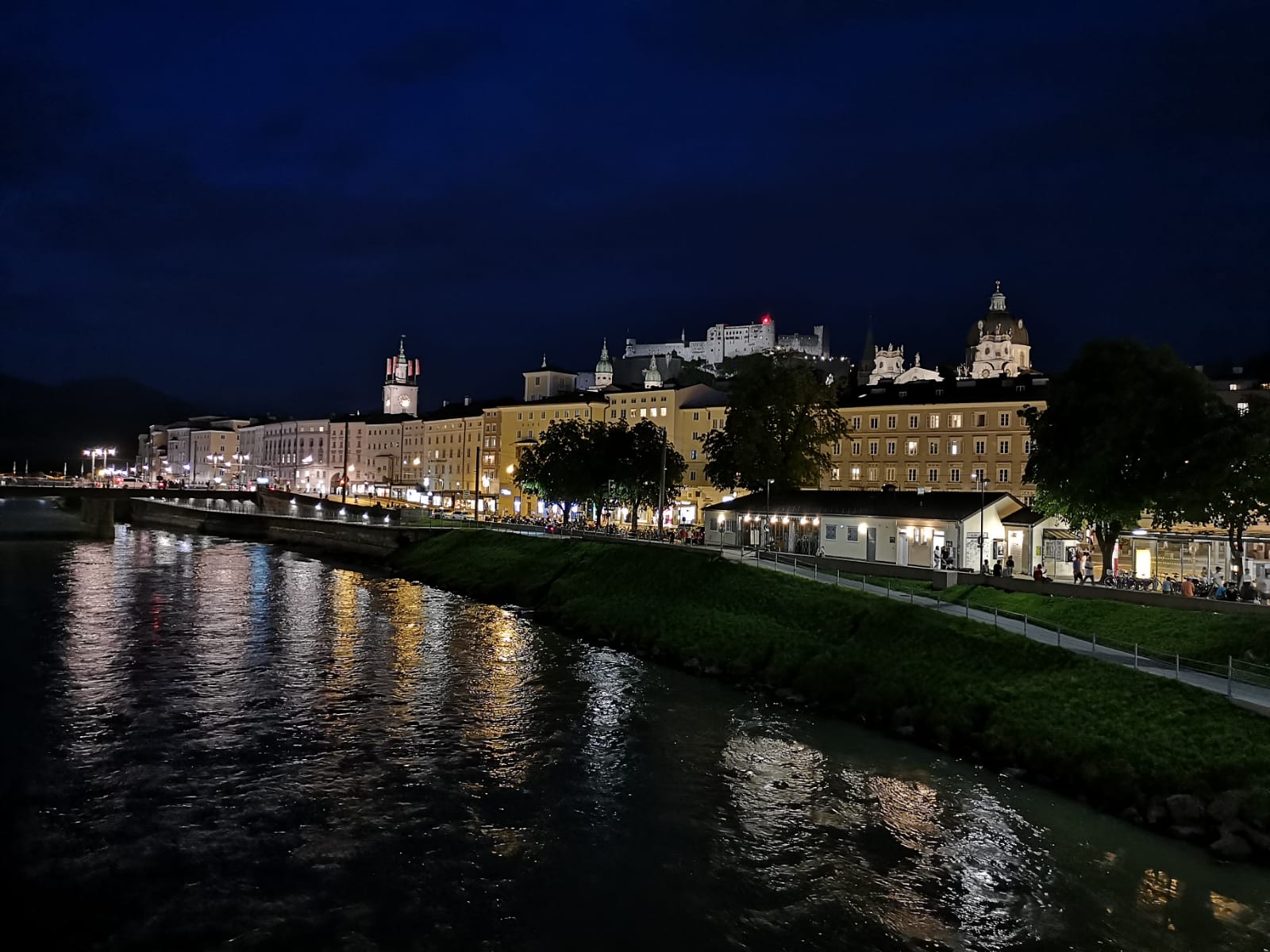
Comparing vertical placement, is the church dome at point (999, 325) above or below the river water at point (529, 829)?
above

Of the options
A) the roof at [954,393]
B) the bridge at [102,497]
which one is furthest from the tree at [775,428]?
the bridge at [102,497]

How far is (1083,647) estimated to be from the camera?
32062mm

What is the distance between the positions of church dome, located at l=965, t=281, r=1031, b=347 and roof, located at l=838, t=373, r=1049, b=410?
79.2 meters

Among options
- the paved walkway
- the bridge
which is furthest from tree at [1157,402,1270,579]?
the bridge

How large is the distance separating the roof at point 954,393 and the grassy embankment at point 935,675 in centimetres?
4587

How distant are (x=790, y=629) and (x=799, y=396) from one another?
107ft

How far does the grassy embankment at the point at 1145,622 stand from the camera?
31984mm

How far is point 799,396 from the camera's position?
69812 millimetres

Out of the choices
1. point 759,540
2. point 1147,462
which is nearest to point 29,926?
point 1147,462

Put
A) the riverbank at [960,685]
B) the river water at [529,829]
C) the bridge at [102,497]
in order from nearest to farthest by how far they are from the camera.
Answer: the river water at [529,829], the riverbank at [960,685], the bridge at [102,497]

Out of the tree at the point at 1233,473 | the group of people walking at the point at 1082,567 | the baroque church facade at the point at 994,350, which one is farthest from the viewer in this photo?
the baroque church facade at the point at 994,350

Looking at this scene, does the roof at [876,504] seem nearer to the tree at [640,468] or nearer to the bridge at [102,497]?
the tree at [640,468]

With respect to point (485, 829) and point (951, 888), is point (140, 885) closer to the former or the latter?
point (485, 829)

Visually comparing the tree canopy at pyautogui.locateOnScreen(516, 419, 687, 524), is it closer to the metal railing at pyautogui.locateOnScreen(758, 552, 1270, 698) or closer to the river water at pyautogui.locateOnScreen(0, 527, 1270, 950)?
the metal railing at pyautogui.locateOnScreen(758, 552, 1270, 698)
